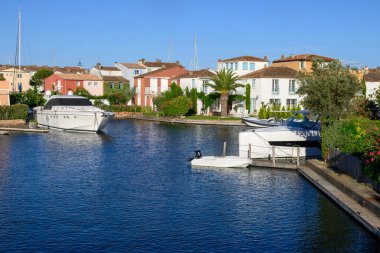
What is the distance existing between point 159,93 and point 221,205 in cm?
7619

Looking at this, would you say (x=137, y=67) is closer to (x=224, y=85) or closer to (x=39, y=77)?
(x=39, y=77)

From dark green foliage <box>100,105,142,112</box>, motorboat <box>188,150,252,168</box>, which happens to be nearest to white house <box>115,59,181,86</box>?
dark green foliage <box>100,105,142,112</box>

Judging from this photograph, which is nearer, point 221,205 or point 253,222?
point 253,222

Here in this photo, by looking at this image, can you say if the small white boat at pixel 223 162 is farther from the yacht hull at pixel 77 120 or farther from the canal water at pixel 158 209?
the yacht hull at pixel 77 120

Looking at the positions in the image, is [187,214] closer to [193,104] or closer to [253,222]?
[253,222]

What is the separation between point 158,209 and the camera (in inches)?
935

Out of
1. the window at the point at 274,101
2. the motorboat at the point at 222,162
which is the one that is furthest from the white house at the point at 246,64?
the motorboat at the point at 222,162

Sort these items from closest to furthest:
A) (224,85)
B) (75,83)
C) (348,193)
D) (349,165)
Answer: (348,193)
(349,165)
(224,85)
(75,83)

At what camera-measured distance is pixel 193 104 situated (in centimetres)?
8662

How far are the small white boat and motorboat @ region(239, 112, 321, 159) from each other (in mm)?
2266

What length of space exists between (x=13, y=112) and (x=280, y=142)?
127 ft

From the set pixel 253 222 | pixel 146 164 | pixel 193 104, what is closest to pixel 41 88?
pixel 193 104

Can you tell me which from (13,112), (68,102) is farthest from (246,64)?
(13,112)

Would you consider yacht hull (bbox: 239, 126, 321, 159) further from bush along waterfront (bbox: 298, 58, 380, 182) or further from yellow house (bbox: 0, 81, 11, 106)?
yellow house (bbox: 0, 81, 11, 106)
